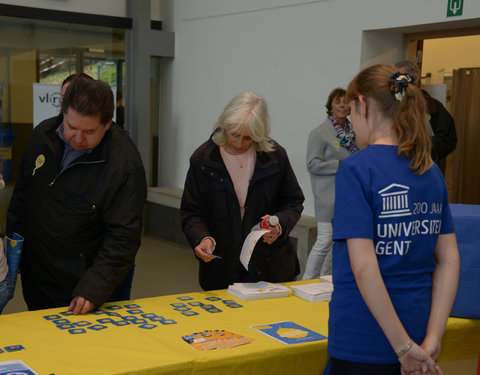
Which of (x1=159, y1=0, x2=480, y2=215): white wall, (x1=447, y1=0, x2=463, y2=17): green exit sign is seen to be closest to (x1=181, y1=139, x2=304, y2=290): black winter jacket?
(x1=447, y1=0, x2=463, y2=17): green exit sign

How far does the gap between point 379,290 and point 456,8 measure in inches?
166

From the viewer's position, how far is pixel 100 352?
209cm

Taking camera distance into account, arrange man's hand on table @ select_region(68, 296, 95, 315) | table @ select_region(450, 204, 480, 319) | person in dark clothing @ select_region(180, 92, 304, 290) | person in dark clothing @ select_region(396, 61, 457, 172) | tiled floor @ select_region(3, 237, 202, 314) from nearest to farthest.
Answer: man's hand on table @ select_region(68, 296, 95, 315) → table @ select_region(450, 204, 480, 319) → person in dark clothing @ select_region(180, 92, 304, 290) → person in dark clothing @ select_region(396, 61, 457, 172) → tiled floor @ select_region(3, 237, 202, 314)

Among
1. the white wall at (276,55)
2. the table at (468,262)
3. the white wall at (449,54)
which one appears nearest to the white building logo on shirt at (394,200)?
the table at (468,262)

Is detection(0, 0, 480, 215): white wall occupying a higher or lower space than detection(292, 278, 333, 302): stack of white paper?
higher

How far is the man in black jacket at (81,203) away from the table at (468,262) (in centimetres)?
135

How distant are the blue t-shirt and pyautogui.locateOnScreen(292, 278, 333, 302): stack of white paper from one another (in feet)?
Result: 3.35

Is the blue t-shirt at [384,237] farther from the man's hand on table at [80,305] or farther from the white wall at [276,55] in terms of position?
the white wall at [276,55]

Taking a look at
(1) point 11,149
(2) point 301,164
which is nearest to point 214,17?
(2) point 301,164

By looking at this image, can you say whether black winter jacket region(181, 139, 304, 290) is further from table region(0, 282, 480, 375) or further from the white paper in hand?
table region(0, 282, 480, 375)

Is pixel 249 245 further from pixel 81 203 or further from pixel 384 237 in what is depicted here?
pixel 384 237

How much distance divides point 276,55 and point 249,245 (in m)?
4.40

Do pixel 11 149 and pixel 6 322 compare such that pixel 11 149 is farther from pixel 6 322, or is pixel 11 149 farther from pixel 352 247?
pixel 352 247

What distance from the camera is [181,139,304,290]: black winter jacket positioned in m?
3.16
